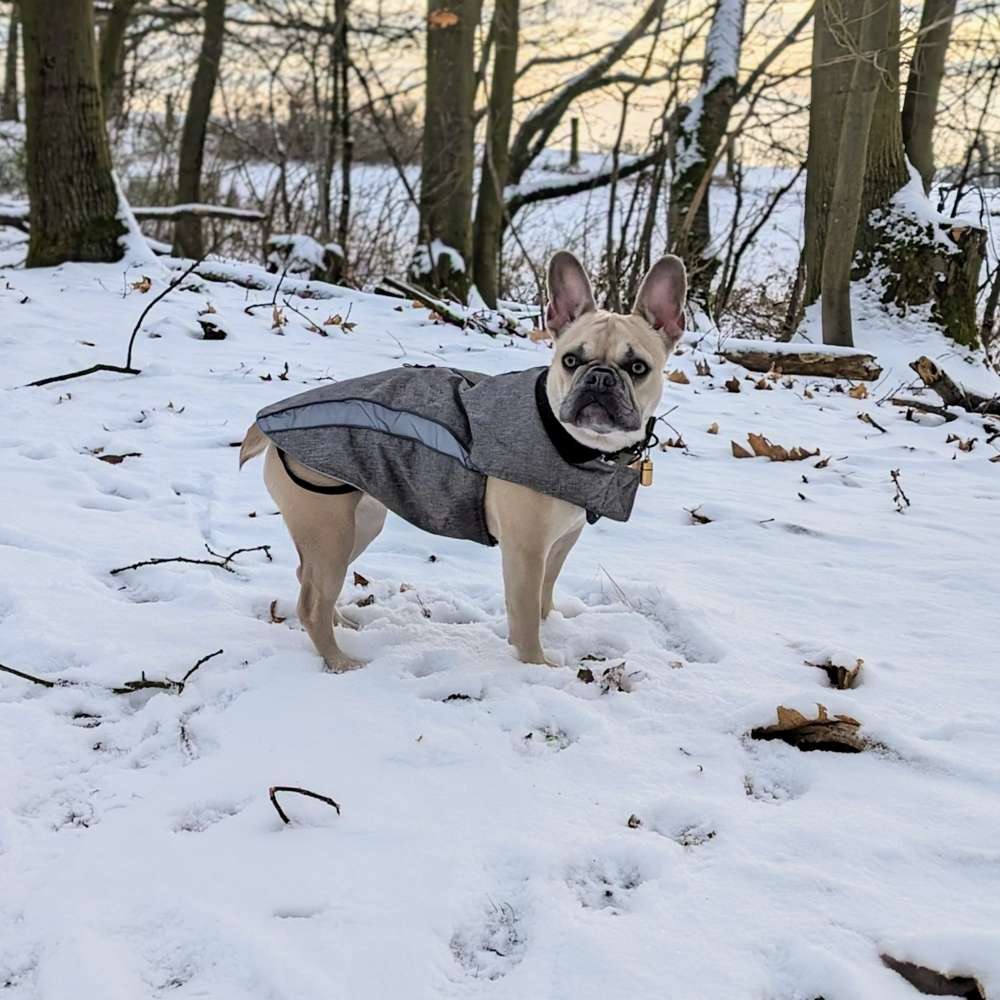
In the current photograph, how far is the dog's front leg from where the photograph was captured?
2.89m

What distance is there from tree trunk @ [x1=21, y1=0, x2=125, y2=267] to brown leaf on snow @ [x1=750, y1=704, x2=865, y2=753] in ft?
25.4

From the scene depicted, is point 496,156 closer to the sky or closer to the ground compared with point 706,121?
closer to the ground

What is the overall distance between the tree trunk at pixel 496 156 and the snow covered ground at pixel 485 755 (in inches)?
304

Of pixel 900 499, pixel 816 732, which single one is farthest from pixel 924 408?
pixel 816 732

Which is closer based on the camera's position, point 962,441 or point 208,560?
point 208,560

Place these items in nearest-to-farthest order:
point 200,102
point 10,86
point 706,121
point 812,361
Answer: point 812,361
point 706,121
point 200,102
point 10,86

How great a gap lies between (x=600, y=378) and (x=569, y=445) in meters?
0.23

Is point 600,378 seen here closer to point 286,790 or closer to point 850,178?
point 286,790

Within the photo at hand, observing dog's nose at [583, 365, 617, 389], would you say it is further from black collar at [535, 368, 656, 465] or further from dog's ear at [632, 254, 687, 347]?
dog's ear at [632, 254, 687, 347]

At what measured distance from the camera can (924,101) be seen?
9039 mm

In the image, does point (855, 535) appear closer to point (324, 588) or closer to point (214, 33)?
point (324, 588)

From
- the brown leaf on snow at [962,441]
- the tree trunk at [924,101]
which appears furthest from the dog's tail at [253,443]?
the tree trunk at [924,101]

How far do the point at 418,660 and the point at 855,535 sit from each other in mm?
2200

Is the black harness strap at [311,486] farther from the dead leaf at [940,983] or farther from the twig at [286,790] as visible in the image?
the dead leaf at [940,983]
